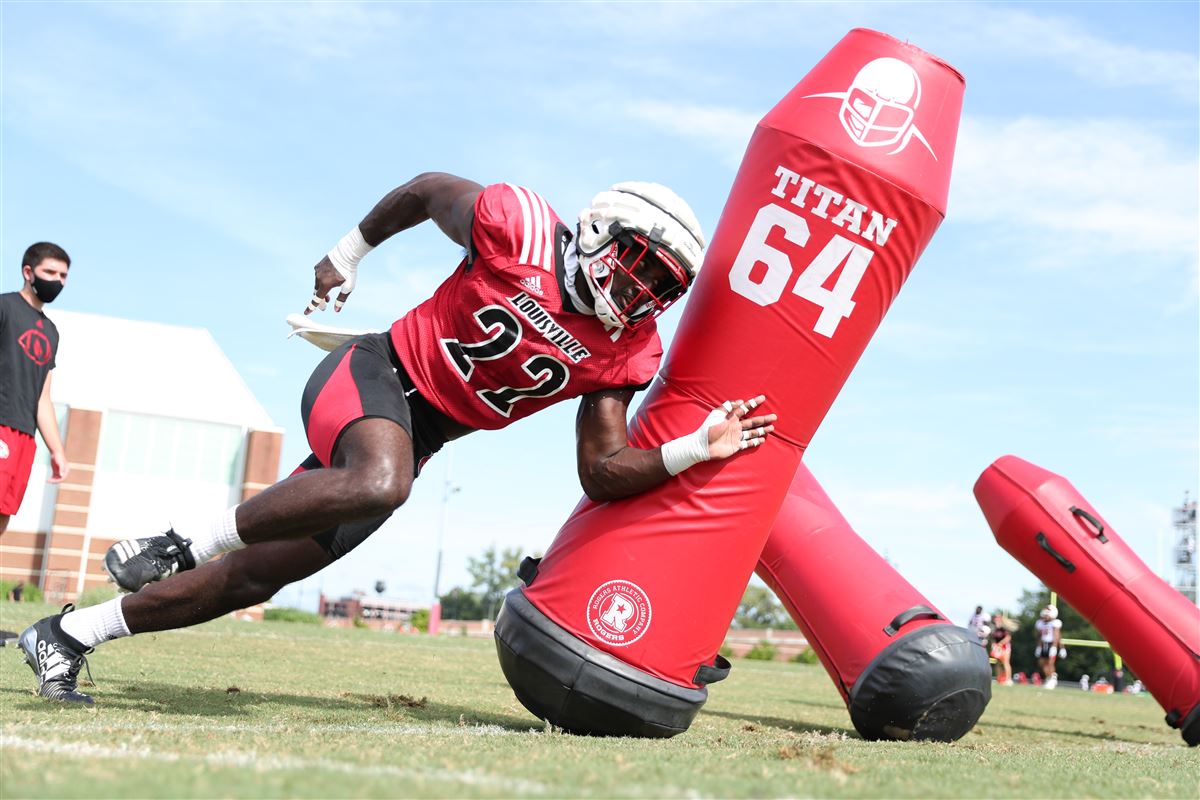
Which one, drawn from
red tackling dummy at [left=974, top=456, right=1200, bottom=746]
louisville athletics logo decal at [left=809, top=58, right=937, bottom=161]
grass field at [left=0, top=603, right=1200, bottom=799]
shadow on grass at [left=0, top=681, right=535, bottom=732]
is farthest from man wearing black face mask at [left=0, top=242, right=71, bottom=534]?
red tackling dummy at [left=974, top=456, right=1200, bottom=746]

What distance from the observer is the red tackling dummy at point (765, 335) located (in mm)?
4133

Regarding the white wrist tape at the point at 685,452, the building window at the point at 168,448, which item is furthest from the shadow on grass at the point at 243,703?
the building window at the point at 168,448

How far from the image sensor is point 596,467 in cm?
422

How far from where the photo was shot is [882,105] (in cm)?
437

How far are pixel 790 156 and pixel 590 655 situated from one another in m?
1.98

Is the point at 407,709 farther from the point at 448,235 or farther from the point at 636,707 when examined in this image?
the point at 448,235

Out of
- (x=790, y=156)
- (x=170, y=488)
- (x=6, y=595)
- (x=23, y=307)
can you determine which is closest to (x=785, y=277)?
(x=790, y=156)

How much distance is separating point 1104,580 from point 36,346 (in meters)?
6.12

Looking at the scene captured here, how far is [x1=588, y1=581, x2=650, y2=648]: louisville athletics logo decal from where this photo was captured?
407 centimetres

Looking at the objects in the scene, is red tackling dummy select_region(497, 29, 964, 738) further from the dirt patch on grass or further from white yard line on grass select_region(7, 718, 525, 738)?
the dirt patch on grass

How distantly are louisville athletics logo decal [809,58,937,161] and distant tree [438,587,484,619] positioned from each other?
61248mm

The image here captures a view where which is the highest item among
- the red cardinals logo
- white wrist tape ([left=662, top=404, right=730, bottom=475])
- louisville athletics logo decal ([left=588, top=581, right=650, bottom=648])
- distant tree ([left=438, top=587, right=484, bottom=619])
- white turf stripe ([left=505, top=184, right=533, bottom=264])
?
white turf stripe ([left=505, top=184, right=533, bottom=264])

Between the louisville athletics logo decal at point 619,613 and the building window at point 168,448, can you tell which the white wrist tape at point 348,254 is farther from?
the building window at point 168,448

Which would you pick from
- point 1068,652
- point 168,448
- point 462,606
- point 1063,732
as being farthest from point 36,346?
point 462,606
